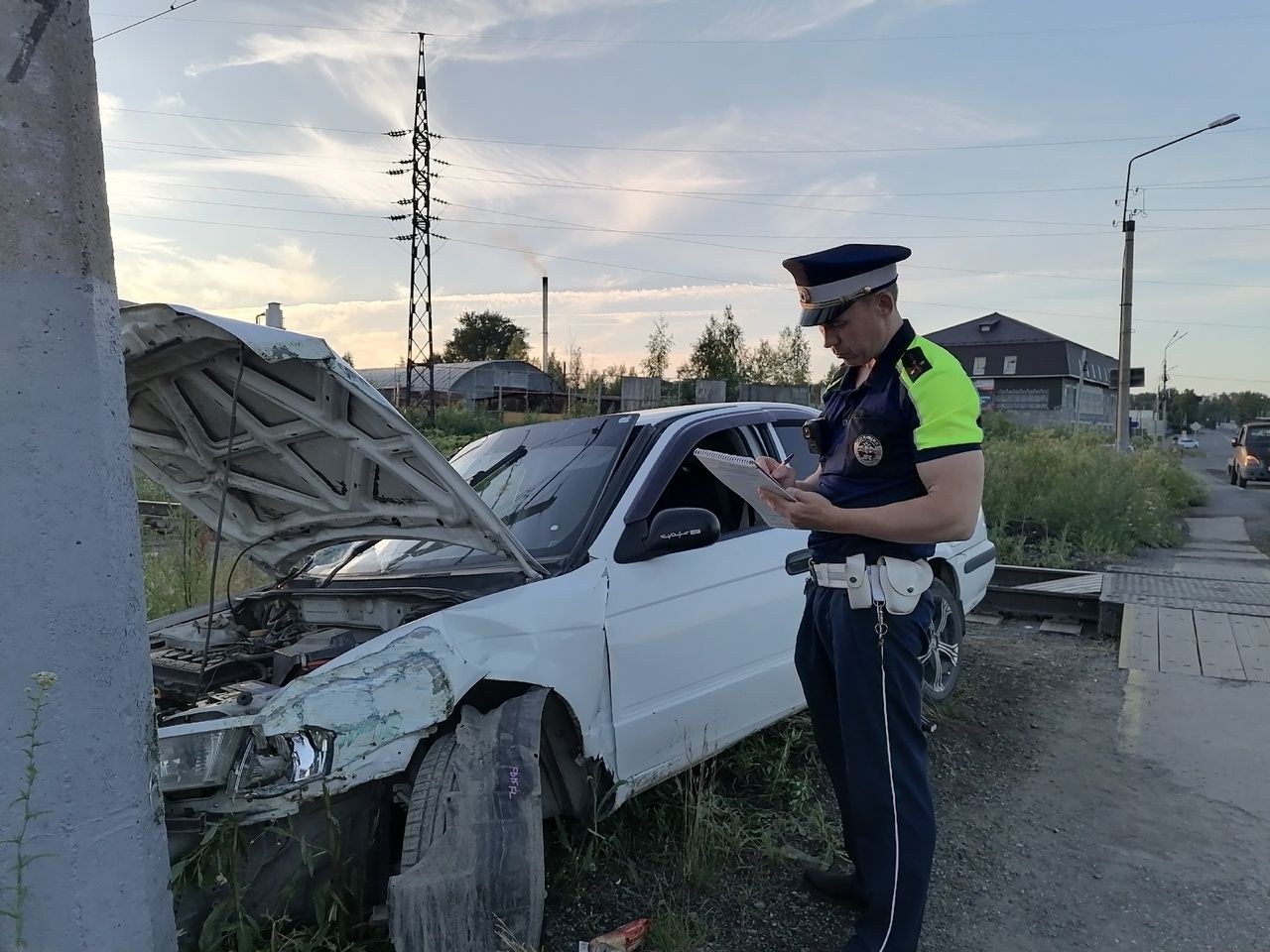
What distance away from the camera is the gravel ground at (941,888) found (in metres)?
2.70

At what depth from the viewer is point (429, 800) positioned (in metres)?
2.13

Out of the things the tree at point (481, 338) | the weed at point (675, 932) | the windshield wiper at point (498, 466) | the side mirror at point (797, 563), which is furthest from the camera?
the tree at point (481, 338)

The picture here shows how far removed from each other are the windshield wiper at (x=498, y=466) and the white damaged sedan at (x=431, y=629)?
2cm

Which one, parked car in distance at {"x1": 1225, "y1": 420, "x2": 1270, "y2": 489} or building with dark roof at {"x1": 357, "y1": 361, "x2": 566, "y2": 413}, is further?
building with dark roof at {"x1": 357, "y1": 361, "x2": 566, "y2": 413}

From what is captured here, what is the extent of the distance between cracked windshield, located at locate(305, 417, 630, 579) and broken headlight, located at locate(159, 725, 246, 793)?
3.49ft

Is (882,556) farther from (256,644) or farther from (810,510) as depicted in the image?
(256,644)

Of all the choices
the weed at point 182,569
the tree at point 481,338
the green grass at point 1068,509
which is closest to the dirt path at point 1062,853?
the weed at point 182,569

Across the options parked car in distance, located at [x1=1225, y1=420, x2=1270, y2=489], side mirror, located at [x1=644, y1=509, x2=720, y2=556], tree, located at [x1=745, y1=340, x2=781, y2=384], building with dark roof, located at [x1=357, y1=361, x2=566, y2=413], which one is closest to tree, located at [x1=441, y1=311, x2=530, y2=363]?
building with dark roof, located at [x1=357, y1=361, x2=566, y2=413]

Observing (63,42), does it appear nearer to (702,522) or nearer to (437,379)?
(702,522)

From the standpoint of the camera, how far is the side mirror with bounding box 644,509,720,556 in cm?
299

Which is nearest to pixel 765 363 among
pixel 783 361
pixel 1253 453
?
pixel 783 361

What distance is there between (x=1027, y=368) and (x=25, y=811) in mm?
61306

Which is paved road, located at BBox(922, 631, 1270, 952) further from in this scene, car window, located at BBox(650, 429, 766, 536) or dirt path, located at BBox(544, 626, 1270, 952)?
car window, located at BBox(650, 429, 766, 536)

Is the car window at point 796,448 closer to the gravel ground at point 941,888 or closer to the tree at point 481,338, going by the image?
the gravel ground at point 941,888
